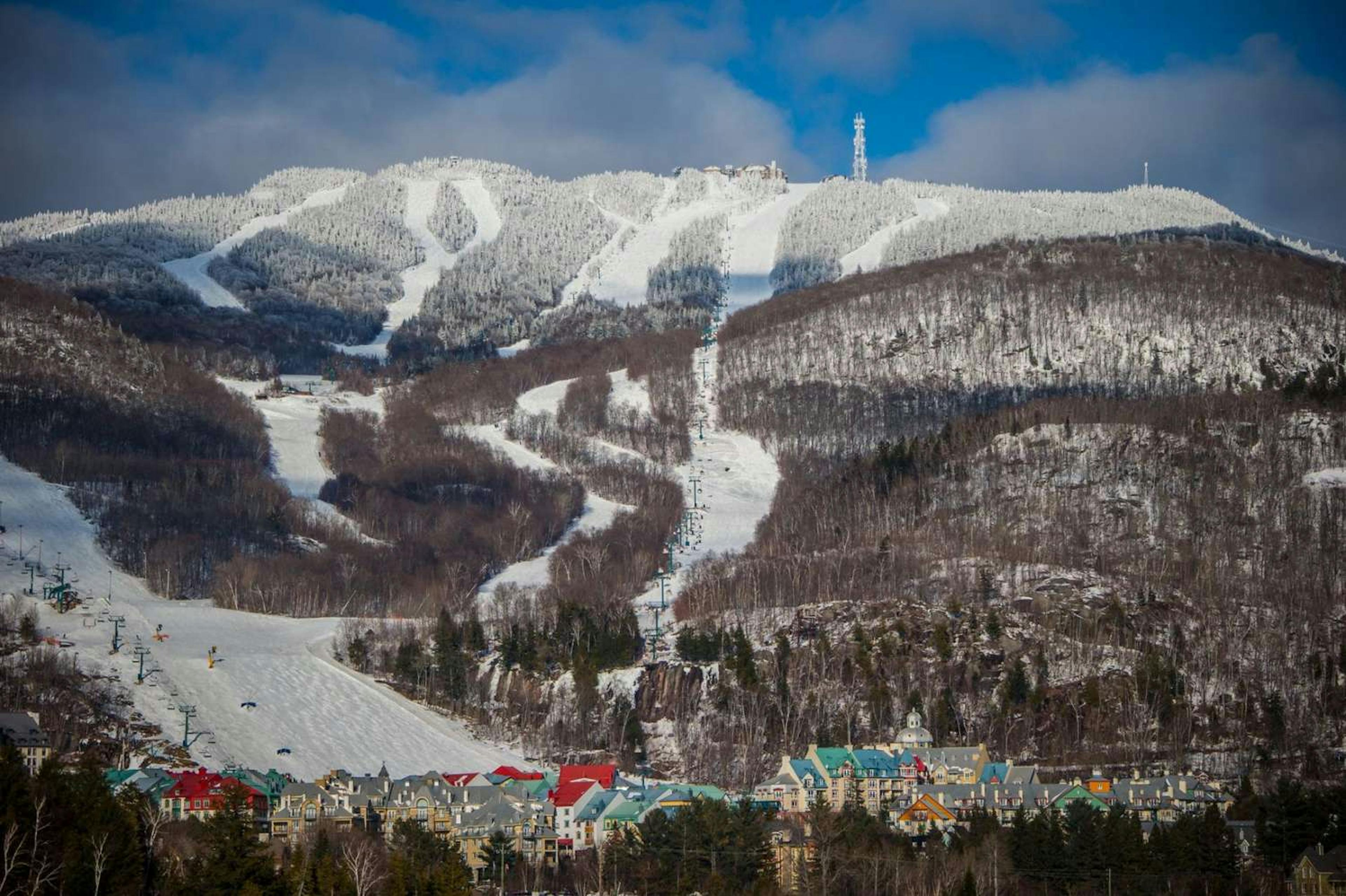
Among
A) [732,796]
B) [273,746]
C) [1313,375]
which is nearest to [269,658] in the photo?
[273,746]

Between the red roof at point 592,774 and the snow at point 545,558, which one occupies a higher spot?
the snow at point 545,558

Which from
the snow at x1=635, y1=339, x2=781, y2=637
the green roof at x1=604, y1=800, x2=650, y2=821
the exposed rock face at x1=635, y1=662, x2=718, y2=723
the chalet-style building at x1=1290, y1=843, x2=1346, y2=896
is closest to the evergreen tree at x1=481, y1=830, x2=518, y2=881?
the green roof at x1=604, y1=800, x2=650, y2=821

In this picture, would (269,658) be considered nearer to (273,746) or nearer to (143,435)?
(273,746)

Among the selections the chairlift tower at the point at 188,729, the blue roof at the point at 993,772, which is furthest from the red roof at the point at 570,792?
the chairlift tower at the point at 188,729

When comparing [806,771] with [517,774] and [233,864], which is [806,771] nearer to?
[517,774]

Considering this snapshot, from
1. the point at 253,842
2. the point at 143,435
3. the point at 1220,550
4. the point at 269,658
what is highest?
the point at 143,435

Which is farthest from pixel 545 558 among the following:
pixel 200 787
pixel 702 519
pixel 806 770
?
pixel 200 787

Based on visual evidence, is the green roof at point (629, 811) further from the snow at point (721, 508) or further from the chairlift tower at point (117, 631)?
the snow at point (721, 508)

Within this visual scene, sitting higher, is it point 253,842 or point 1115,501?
point 1115,501
